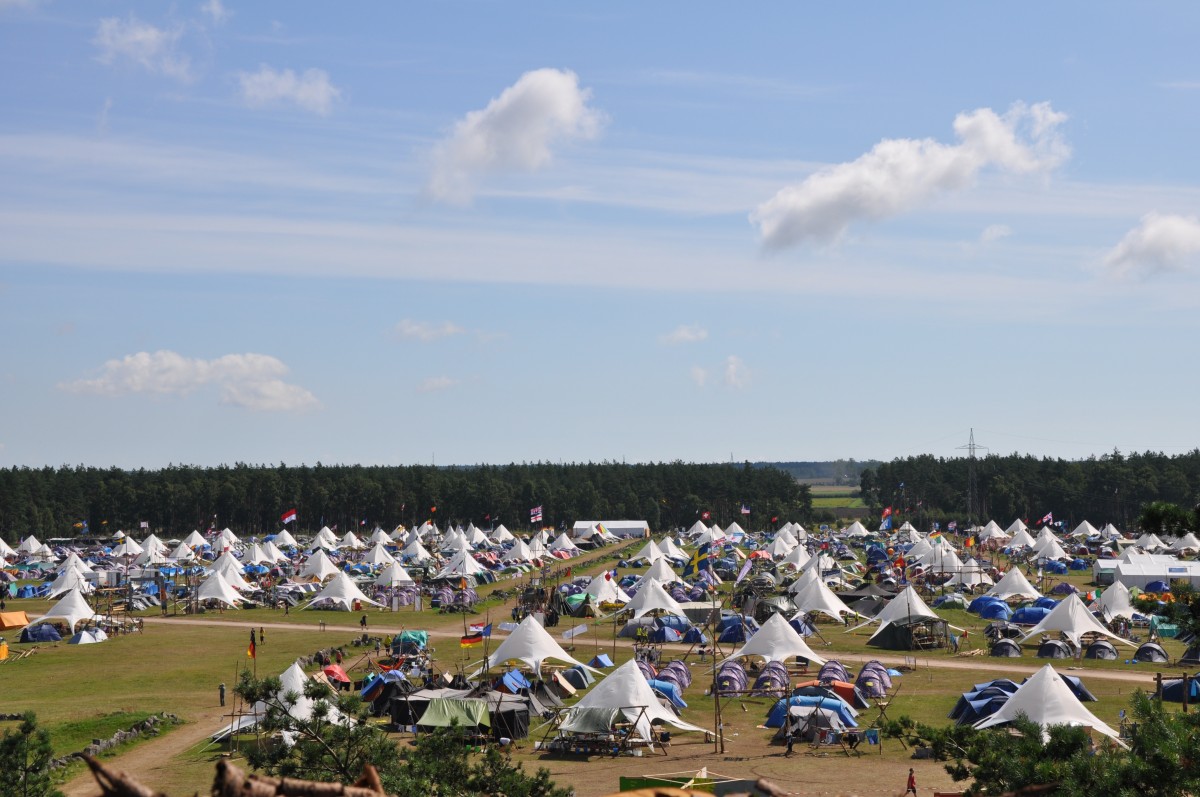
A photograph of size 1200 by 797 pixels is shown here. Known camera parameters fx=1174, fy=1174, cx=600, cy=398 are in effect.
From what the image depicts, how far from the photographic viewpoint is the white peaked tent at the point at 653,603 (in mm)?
54094

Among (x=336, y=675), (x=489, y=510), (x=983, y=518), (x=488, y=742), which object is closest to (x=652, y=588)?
(x=336, y=675)

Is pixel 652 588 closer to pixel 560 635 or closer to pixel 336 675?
pixel 560 635

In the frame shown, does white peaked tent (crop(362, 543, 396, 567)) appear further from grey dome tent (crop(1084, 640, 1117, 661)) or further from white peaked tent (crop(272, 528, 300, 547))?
grey dome tent (crop(1084, 640, 1117, 661))

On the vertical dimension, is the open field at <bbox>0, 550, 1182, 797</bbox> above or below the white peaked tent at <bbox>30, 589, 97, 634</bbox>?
below

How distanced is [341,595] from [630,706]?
36.5m

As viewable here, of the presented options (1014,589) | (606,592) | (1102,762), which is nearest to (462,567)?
(606,592)

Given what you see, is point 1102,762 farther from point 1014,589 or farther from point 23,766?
point 1014,589

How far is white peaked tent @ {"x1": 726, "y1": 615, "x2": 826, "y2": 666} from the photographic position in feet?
136

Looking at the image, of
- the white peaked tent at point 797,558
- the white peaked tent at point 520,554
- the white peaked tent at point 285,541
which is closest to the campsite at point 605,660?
the white peaked tent at point 797,558

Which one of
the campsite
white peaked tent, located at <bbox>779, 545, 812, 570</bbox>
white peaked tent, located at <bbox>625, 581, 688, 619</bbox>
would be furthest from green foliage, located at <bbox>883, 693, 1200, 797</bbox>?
white peaked tent, located at <bbox>779, 545, 812, 570</bbox>

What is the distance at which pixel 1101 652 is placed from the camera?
46.2m

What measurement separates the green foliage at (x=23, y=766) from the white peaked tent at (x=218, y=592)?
159ft

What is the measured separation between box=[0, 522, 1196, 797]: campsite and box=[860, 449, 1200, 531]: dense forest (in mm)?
48085

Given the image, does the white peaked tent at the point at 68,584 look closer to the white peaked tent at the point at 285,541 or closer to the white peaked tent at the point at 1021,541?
the white peaked tent at the point at 285,541
